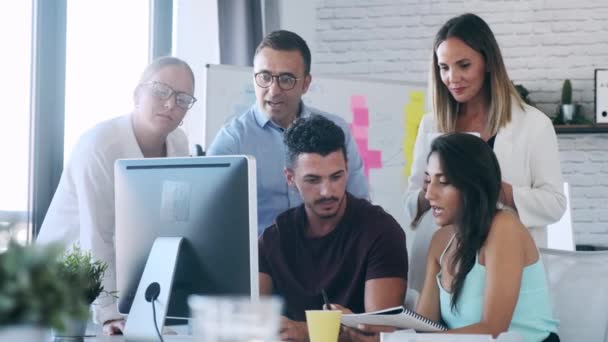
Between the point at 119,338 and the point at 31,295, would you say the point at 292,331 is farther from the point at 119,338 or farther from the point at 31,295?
the point at 31,295

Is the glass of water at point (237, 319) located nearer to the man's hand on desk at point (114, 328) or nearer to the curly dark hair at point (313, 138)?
the man's hand on desk at point (114, 328)

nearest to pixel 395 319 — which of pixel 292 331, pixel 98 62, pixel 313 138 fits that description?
pixel 292 331

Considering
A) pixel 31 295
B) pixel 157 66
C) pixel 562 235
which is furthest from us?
pixel 562 235

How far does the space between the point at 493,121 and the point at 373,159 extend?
1.86m

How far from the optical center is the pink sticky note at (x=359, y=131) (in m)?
4.16

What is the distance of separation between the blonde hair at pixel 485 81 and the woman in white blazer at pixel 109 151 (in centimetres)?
72

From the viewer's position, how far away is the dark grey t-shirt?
6.97 ft

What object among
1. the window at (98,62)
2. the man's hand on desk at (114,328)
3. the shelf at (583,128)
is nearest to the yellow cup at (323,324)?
the man's hand on desk at (114,328)

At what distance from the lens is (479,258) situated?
6.35ft

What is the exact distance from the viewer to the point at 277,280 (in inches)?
86.4

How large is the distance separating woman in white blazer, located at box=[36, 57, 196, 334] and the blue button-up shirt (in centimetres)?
21

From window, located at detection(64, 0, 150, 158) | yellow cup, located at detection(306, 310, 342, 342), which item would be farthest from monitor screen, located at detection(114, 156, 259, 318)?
window, located at detection(64, 0, 150, 158)

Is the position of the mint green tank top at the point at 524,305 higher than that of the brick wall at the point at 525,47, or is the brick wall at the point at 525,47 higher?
the brick wall at the point at 525,47

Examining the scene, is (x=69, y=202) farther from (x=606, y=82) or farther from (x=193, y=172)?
(x=606, y=82)
